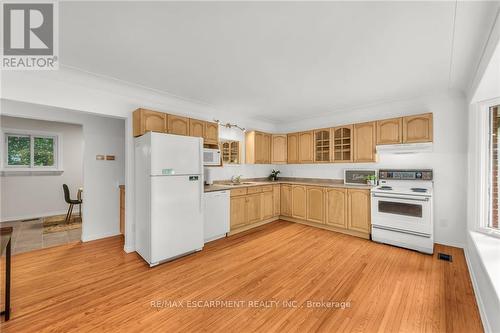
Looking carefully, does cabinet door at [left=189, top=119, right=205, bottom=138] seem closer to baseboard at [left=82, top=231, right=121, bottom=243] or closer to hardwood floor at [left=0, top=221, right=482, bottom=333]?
hardwood floor at [left=0, top=221, right=482, bottom=333]

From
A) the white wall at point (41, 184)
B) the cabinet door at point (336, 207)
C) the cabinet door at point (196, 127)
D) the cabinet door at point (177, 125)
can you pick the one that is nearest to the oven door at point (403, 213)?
the cabinet door at point (336, 207)

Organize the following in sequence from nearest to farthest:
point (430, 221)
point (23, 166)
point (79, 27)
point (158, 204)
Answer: point (79, 27) → point (158, 204) → point (430, 221) → point (23, 166)

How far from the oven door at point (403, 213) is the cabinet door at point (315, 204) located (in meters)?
0.96

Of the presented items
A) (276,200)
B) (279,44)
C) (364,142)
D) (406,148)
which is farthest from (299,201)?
(279,44)

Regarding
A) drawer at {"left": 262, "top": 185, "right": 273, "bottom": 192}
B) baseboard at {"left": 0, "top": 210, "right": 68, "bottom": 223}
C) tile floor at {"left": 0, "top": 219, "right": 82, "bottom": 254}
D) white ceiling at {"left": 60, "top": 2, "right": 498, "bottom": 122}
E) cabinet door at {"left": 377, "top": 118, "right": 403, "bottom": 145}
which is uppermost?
white ceiling at {"left": 60, "top": 2, "right": 498, "bottom": 122}

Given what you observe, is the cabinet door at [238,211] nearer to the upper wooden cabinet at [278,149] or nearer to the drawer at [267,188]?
the drawer at [267,188]

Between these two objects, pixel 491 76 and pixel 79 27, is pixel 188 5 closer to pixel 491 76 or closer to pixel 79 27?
pixel 79 27

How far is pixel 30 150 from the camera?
511 centimetres

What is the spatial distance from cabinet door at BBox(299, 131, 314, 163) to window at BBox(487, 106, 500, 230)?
2.73m

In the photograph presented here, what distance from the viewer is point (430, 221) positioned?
9.96ft

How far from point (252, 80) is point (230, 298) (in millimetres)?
2712

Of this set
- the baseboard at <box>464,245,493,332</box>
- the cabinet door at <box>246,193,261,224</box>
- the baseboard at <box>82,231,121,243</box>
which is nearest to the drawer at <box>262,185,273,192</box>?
the cabinet door at <box>246,193,261,224</box>

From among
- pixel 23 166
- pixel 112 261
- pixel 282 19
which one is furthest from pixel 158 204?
pixel 23 166

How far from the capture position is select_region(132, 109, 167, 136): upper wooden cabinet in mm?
3002
